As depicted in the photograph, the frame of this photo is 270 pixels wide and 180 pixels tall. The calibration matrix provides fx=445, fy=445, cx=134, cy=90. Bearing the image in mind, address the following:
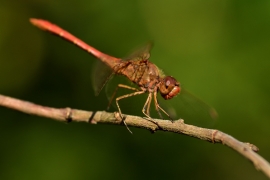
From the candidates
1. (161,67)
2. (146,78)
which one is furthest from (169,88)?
(161,67)

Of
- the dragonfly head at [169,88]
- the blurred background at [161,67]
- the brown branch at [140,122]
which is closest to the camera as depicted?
the brown branch at [140,122]

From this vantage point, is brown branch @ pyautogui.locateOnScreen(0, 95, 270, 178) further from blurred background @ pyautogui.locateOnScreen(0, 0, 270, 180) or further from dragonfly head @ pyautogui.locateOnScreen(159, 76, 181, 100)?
→ blurred background @ pyautogui.locateOnScreen(0, 0, 270, 180)

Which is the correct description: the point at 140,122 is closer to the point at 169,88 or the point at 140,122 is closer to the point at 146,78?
the point at 169,88

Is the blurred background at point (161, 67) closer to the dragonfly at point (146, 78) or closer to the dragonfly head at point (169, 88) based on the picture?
the dragonfly at point (146, 78)

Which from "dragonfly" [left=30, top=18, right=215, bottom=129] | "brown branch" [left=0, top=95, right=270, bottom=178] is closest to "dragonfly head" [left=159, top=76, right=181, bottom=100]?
"dragonfly" [left=30, top=18, right=215, bottom=129]

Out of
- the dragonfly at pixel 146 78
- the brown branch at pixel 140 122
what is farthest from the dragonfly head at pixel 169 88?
the brown branch at pixel 140 122

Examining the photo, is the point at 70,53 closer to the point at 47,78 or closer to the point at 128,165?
the point at 47,78
